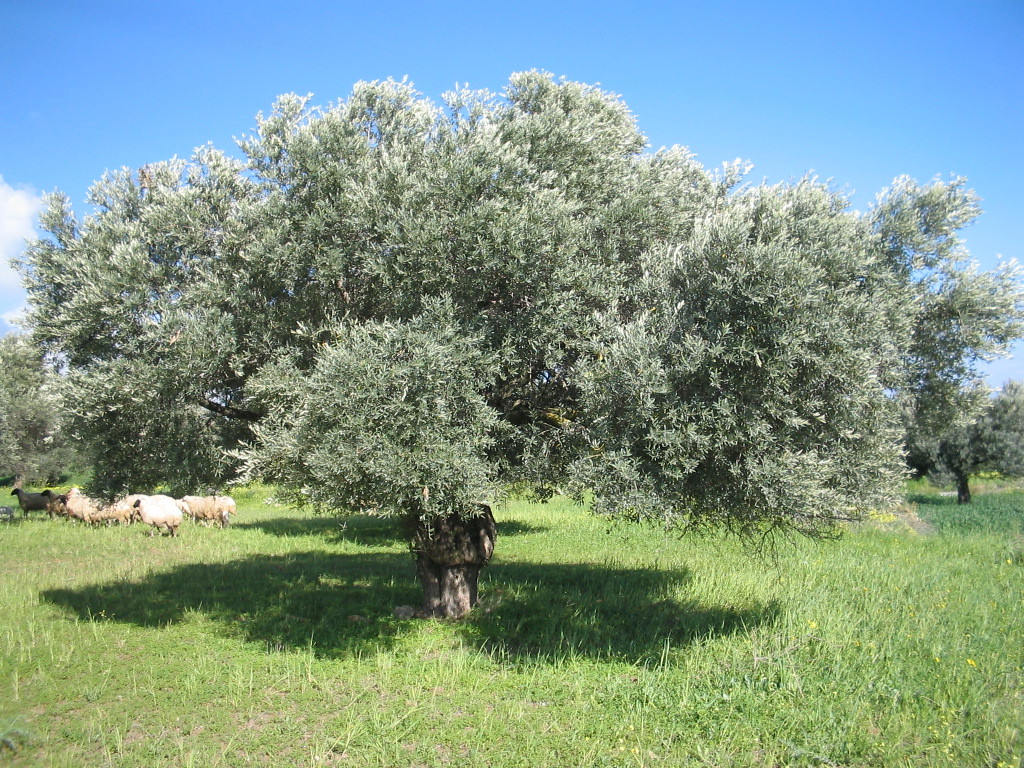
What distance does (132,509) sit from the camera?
26.3m

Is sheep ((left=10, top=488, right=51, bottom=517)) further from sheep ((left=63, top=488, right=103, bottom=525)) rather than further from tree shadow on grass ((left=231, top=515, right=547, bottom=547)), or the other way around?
tree shadow on grass ((left=231, top=515, right=547, bottom=547))

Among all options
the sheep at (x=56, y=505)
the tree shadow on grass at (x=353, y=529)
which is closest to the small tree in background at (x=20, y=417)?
the sheep at (x=56, y=505)

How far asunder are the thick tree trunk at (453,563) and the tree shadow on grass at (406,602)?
45 cm

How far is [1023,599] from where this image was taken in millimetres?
12750

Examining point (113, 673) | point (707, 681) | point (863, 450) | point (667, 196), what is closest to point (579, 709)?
point (707, 681)

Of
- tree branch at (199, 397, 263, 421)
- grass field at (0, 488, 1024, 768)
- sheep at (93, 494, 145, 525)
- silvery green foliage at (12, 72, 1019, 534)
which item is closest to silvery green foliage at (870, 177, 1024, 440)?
silvery green foliage at (12, 72, 1019, 534)

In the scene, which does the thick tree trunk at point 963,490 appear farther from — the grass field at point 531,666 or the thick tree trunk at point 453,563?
the thick tree trunk at point 453,563

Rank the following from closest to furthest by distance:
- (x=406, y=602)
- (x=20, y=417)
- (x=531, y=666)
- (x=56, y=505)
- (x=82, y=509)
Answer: (x=531, y=666)
(x=406, y=602)
(x=82, y=509)
(x=56, y=505)
(x=20, y=417)

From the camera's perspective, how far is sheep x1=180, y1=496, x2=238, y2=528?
26.2 meters

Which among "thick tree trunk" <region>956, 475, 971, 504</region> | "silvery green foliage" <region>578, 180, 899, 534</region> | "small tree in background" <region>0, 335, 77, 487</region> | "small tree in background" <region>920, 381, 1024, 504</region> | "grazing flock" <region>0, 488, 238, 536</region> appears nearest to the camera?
"silvery green foliage" <region>578, 180, 899, 534</region>

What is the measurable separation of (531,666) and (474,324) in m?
5.10

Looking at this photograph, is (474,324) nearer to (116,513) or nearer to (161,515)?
(161,515)

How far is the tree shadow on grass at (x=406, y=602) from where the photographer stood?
1084cm

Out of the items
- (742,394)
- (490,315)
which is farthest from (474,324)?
(742,394)
